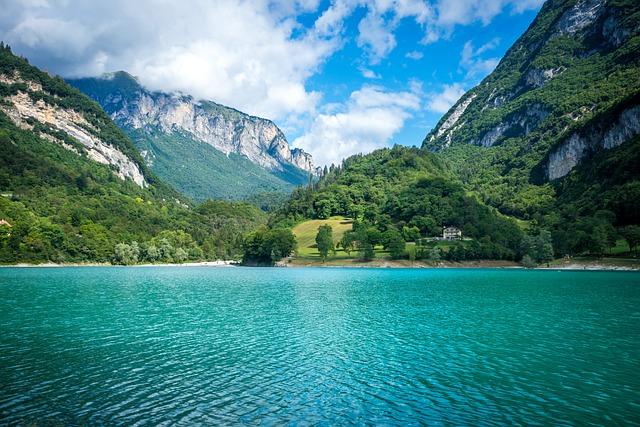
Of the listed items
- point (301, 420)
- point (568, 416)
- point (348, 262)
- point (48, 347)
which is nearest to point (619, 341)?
point (568, 416)

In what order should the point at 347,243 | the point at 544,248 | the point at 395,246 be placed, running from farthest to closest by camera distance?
the point at 347,243, the point at 395,246, the point at 544,248

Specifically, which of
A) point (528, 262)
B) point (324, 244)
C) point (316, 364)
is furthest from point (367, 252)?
point (316, 364)

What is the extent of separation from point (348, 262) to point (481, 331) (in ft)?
474

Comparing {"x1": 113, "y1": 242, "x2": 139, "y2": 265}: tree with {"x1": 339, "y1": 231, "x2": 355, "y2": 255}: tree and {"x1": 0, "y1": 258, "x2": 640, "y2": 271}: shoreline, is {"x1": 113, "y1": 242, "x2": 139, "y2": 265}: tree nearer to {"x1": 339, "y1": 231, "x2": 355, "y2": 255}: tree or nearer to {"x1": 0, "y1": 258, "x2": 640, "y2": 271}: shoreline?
{"x1": 0, "y1": 258, "x2": 640, "y2": 271}: shoreline

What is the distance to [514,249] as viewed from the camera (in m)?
184

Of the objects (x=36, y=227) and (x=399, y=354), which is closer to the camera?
(x=399, y=354)

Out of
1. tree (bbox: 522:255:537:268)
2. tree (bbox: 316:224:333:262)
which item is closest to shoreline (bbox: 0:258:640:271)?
tree (bbox: 522:255:537:268)

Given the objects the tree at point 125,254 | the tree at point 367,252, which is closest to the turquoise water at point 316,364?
the tree at point 367,252

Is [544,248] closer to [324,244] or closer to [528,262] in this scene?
[528,262]

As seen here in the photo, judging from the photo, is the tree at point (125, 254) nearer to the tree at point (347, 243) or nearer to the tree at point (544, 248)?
the tree at point (347, 243)

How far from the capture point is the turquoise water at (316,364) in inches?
765

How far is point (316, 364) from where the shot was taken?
28.8 m

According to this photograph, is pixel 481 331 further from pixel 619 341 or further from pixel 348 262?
pixel 348 262

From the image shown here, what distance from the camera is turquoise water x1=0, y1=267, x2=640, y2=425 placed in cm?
1942
